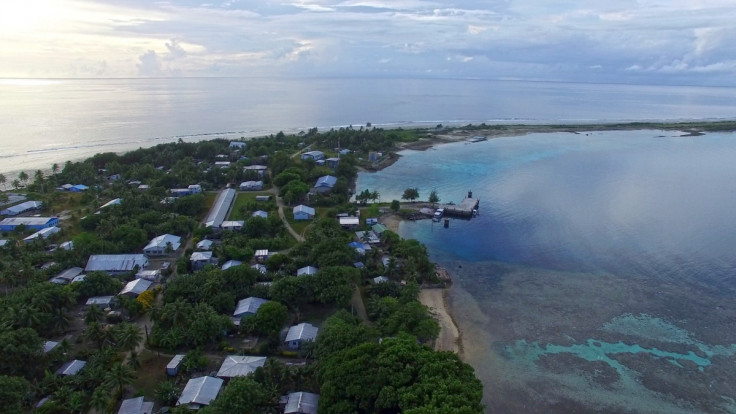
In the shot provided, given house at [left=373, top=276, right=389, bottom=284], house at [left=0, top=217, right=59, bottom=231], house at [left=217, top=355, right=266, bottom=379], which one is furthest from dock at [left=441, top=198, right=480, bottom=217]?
house at [left=0, top=217, right=59, bottom=231]

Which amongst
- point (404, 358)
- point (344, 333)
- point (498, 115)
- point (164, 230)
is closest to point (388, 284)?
point (344, 333)

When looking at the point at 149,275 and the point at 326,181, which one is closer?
the point at 149,275

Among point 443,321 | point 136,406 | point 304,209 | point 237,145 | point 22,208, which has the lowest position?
point 443,321

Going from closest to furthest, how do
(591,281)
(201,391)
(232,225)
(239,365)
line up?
(201,391)
(239,365)
(591,281)
(232,225)

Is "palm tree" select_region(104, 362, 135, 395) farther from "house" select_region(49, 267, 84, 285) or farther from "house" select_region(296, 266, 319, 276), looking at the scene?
"house" select_region(49, 267, 84, 285)

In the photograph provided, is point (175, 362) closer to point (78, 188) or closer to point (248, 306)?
point (248, 306)

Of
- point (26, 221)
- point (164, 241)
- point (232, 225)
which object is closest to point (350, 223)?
point (232, 225)
